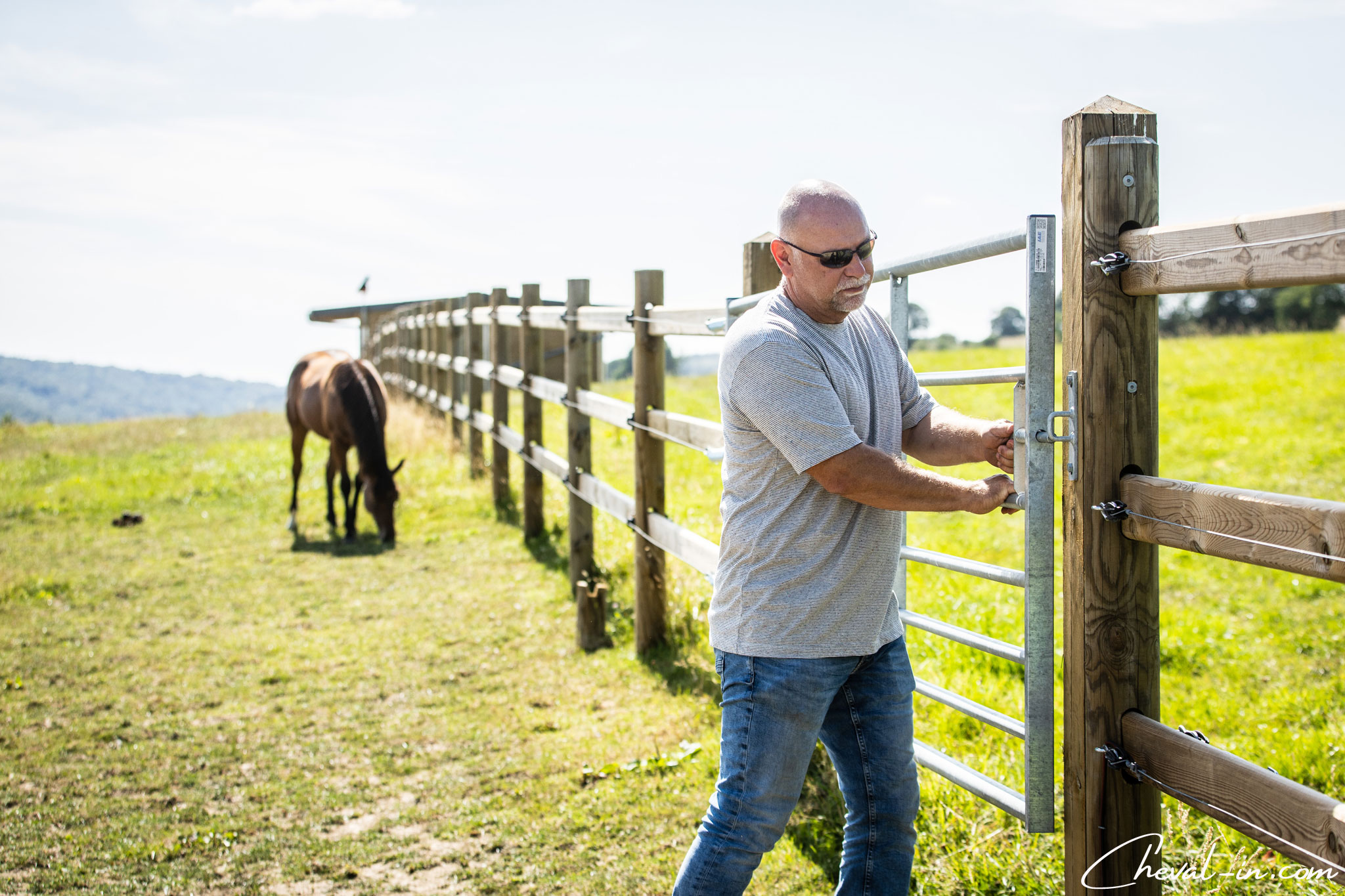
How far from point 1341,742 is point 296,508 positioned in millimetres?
8705

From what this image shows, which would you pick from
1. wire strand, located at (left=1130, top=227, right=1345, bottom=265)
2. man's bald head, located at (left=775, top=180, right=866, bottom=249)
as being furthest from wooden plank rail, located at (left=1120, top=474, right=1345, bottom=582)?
man's bald head, located at (left=775, top=180, right=866, bottom=249)

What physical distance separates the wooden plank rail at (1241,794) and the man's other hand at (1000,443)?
2.08ft

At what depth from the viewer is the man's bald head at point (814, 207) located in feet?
7.61

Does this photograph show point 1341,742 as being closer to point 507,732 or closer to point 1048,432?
point 1048,432

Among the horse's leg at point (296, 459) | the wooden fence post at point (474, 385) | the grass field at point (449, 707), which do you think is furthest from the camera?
the wooden fence post at point (474, 385)

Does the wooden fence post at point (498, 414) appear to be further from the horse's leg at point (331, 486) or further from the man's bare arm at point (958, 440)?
the man's bare arm at point (958, 440)

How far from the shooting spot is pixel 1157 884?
2.30 metres

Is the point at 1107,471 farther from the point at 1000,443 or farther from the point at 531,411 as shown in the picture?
the point at 531,411

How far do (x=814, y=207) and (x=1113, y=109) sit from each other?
0.67 m

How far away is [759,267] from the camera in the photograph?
12.8 ft

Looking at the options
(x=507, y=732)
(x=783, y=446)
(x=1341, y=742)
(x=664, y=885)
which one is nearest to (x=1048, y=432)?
(x=783, y=446)

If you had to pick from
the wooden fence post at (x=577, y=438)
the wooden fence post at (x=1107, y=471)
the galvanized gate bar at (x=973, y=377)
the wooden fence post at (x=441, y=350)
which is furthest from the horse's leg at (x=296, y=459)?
the wooden fence post at (x=1107, y=471)

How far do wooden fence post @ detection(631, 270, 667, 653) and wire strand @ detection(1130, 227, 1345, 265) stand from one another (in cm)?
324

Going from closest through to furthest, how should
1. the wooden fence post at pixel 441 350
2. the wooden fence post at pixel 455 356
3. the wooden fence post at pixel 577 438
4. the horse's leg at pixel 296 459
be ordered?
the wooden fence post at pixel 577 438 < the horse's leg at pixel 296 459 < the wooden fence post at pixel 455 356 < the wooden fence post at pixel 441 350
